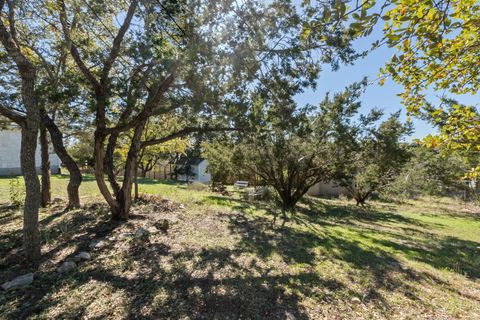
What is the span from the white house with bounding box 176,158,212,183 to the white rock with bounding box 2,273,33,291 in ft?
71.9

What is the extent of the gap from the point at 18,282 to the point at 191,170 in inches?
967

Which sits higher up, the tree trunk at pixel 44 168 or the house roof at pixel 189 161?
the house roof at pixel 189 161

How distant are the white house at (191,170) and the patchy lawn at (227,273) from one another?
65.6 feet

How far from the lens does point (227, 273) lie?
133 inches

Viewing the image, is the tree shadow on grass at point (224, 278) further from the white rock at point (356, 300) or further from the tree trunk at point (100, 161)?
the tree trunk at point (100, 161)

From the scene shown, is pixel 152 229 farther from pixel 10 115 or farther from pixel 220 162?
pixel 220 162

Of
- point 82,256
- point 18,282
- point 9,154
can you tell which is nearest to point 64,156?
point 82,256

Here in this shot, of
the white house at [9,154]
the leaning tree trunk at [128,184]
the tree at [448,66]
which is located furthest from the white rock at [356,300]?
the white house at [9,154]

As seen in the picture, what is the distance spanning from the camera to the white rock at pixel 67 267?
326 centimetres

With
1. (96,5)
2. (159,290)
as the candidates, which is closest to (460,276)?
(159,290)

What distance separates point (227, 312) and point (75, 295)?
1763mm

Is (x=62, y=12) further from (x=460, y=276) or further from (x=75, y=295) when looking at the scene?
(x=460, y=276)

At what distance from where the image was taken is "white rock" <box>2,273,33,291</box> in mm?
2854

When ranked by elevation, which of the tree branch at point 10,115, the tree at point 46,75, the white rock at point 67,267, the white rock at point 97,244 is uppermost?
the tree at point 46,75
